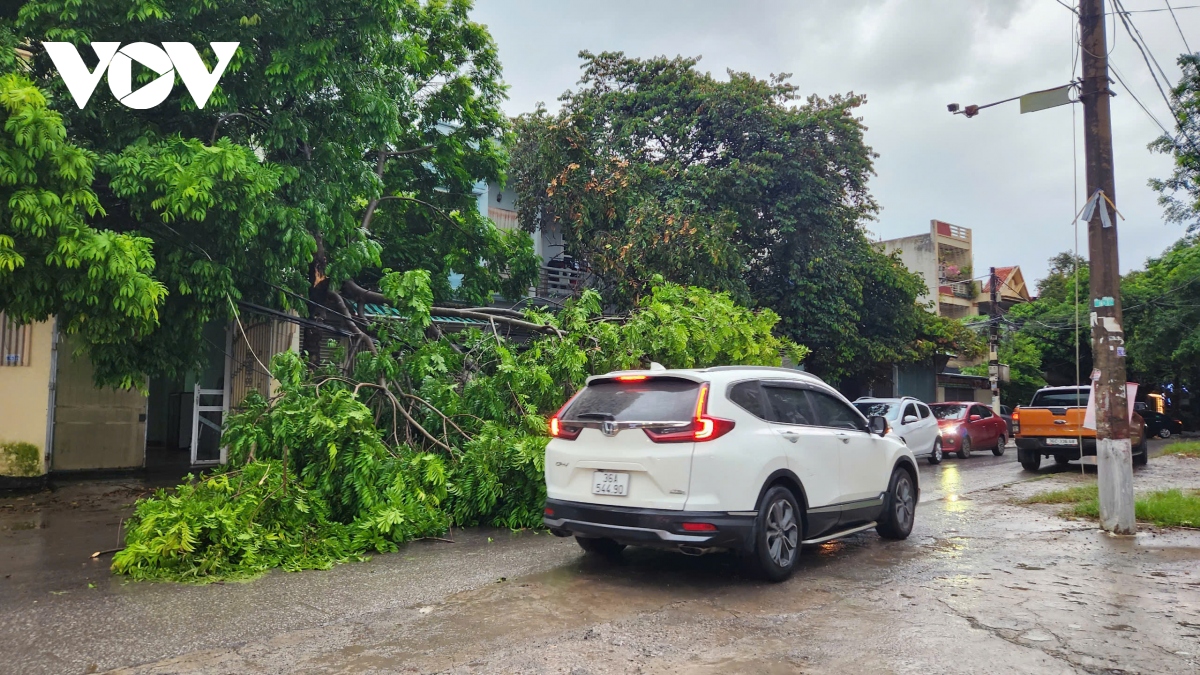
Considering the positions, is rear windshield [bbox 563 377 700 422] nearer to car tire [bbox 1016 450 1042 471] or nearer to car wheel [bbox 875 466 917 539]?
car wheel [bbox 875 466 917 539]

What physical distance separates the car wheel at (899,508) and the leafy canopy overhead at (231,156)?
728 cm

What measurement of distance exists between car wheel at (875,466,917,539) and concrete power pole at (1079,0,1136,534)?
2.15m

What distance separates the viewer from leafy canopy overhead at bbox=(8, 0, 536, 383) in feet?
27.2

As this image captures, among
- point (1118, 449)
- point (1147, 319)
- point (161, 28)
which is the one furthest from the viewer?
point (1147, 319)

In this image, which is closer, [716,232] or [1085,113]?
[1085,113]

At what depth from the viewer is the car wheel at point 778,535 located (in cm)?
604

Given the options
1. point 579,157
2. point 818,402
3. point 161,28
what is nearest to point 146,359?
point 161,28

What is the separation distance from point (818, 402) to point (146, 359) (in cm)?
777

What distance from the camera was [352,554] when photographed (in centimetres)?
720

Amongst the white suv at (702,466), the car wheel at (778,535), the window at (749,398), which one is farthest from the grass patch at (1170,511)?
the window at (749,398)

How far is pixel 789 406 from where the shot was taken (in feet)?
22.9

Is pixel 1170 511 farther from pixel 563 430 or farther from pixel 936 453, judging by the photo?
pixel 936 453

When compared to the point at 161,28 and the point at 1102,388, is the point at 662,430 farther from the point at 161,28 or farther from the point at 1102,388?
the point at 161,28

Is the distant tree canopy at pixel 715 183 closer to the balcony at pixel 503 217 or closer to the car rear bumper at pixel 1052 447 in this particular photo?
the balcony at pixel 503 217
